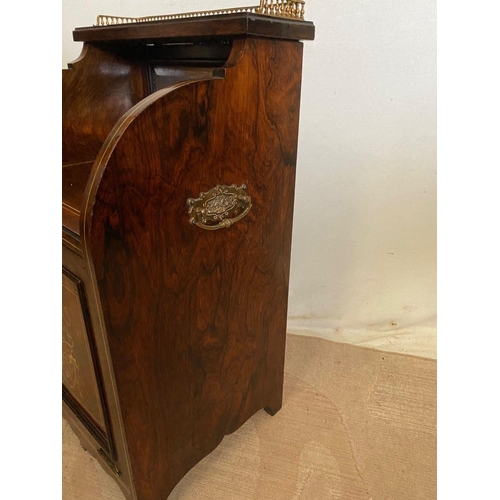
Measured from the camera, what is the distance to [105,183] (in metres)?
0.87

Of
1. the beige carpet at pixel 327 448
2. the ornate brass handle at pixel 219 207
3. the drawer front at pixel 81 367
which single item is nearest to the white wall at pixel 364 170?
the beige carpet at pixel 327 448

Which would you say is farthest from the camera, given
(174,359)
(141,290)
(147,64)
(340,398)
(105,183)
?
(340,398)

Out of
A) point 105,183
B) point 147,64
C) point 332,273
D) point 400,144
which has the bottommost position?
point 332,273

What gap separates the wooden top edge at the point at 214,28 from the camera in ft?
3.29

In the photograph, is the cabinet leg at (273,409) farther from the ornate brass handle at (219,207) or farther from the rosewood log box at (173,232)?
the ornate brass handle at (219,207)

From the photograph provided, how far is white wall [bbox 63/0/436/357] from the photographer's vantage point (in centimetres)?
164

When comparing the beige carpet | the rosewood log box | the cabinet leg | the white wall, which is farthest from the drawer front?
the white wall

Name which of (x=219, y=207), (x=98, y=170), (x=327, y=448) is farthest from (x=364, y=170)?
(x=98, y=170)

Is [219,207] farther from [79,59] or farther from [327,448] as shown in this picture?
[327,448]

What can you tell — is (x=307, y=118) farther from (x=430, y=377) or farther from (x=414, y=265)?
(x=430, y=377)

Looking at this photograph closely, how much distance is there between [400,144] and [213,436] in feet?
3.83

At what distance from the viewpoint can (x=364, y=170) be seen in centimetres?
182

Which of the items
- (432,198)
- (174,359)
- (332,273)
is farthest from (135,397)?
(432,198)

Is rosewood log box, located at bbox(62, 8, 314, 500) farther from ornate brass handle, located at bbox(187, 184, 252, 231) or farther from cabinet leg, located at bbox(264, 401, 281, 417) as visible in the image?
cabinet leg, located at bbox(264, 401, 281, 417)
